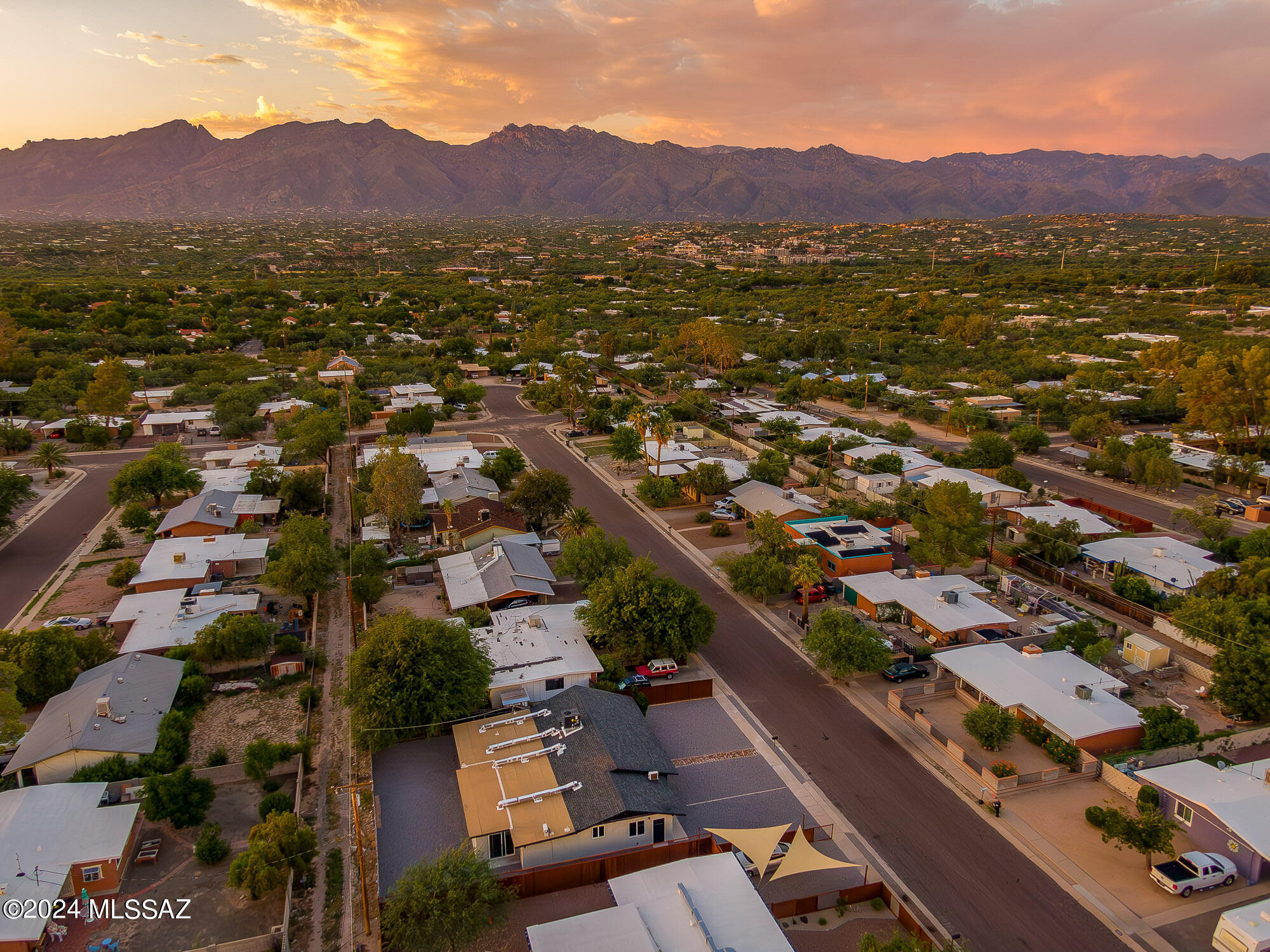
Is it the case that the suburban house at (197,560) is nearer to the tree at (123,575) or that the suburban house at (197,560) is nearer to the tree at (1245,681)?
the tree at (123,575)

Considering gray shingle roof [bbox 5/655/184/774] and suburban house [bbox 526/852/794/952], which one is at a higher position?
gray shingle roof [bbox 5/655/184/774]

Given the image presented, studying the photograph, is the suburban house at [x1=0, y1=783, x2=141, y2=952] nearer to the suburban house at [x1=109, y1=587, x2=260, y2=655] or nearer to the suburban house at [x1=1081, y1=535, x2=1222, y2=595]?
the suburban house at [x1=109, y1=587, x2=260, y2=655]

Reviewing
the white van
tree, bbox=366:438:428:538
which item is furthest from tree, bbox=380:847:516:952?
tree, bbox=366:438:428:538

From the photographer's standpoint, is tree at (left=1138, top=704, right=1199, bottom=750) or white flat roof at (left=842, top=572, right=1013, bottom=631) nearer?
tree at (left=1138, top=704, right=1199, bottom=750)

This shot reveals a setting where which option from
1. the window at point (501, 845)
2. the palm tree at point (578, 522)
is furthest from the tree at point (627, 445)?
the window at point (501, 845)

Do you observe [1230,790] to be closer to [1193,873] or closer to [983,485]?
[1193,873]

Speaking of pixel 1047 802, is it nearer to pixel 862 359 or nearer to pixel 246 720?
pixel 246 720

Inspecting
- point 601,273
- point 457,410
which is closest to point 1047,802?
point 457,410
